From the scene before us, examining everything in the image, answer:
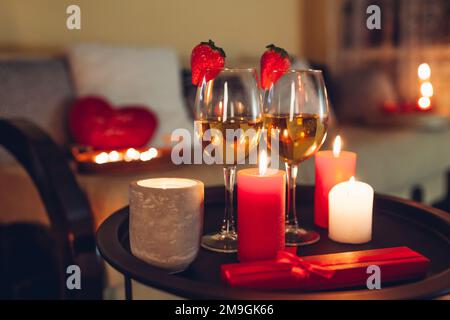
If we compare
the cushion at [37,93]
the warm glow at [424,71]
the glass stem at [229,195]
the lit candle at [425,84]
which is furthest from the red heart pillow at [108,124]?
the warm glow at [424,71]

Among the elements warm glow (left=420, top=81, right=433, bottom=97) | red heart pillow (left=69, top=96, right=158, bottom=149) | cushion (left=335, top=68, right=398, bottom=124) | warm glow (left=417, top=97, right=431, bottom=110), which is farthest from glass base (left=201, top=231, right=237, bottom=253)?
Result: warm glow (left=420, top=81, right=433, bottom=97)

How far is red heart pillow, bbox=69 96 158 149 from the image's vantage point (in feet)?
5.44

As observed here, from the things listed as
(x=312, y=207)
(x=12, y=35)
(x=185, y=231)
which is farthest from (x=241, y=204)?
(x=12, y=35)

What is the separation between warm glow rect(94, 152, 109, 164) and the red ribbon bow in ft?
2.99

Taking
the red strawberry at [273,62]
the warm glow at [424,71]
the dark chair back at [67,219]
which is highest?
the warm glow at [424,71]

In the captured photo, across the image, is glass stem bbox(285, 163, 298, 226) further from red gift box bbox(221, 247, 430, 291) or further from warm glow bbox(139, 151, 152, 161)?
warm glow bbox(139, 151, 152, 161)

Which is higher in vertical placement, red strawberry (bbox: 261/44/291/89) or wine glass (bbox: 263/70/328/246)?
red strawberry (bbox: 261/44/291/89)

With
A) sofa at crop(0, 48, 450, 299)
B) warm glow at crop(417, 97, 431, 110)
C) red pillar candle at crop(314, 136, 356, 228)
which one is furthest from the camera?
warm glow at crop(417, 97, 431, 110)

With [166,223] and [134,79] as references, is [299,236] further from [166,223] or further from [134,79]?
[134,79]

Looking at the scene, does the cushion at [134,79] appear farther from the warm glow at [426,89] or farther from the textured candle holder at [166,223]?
the warm glow at [426,89]

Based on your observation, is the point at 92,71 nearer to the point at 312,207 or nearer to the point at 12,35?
the point at 12,35

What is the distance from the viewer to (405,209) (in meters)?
0.91

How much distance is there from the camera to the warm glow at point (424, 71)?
10.2 feet

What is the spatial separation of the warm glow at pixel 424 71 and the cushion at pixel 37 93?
2125 millimetres
